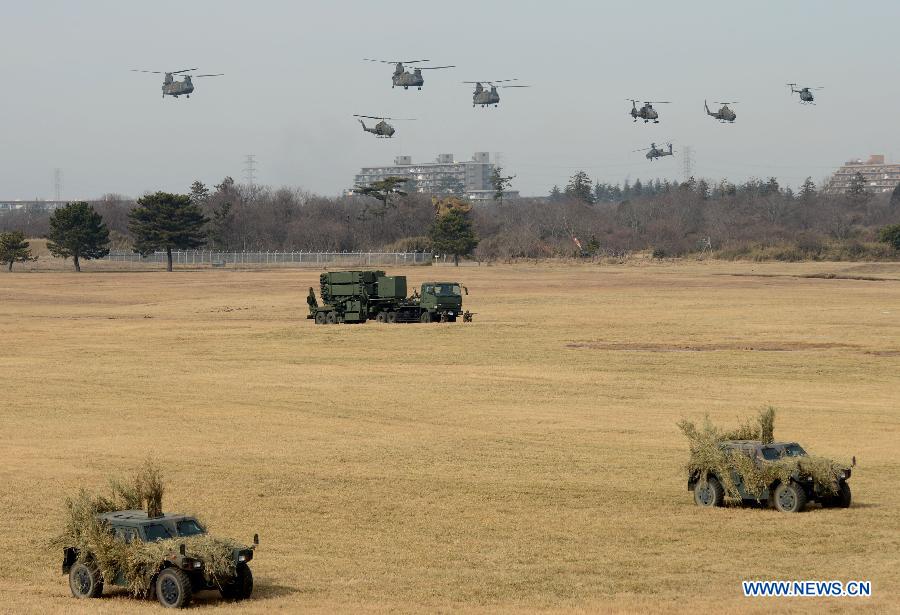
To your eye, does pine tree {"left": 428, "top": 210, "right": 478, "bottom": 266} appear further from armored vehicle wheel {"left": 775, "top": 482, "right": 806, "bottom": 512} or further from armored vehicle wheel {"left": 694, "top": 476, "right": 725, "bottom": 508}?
armored vehicle wheel {"left": 775, "top": 482, "right": 806, "bottom": 512}

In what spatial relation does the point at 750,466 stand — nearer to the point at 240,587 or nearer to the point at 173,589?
the point at 240,587

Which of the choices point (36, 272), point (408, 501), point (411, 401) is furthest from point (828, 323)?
point (36, 272)

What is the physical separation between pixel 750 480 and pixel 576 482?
4965 millimetres

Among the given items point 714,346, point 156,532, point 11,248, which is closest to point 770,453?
point 156,532

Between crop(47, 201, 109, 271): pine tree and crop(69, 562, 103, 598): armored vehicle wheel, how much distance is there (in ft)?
516

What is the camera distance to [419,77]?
115 meters

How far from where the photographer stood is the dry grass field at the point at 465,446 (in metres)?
21.1

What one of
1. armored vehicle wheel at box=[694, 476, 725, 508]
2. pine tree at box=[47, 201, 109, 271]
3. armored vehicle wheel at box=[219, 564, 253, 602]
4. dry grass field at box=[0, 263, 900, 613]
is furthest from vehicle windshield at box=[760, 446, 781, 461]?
pine tree at box=[47, 201, 109, 271]

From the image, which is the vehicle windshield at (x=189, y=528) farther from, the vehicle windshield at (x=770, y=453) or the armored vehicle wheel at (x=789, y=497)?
the armored vehicle wheel at (x=789, y=497)

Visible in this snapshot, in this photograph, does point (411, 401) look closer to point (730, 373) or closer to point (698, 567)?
point (730, 373)

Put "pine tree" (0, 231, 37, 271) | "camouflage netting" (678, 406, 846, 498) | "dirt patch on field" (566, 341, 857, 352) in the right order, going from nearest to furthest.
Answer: "camouflage netting" (678, 406, 846, 498) → "dirt patch on field" (566, 341, 857, 352) → "pine tree" (0, 231, 37, 271)

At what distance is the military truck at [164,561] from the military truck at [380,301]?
58.3 meters

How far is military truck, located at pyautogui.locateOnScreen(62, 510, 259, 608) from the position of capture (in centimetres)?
1886

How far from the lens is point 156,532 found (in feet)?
64.0
